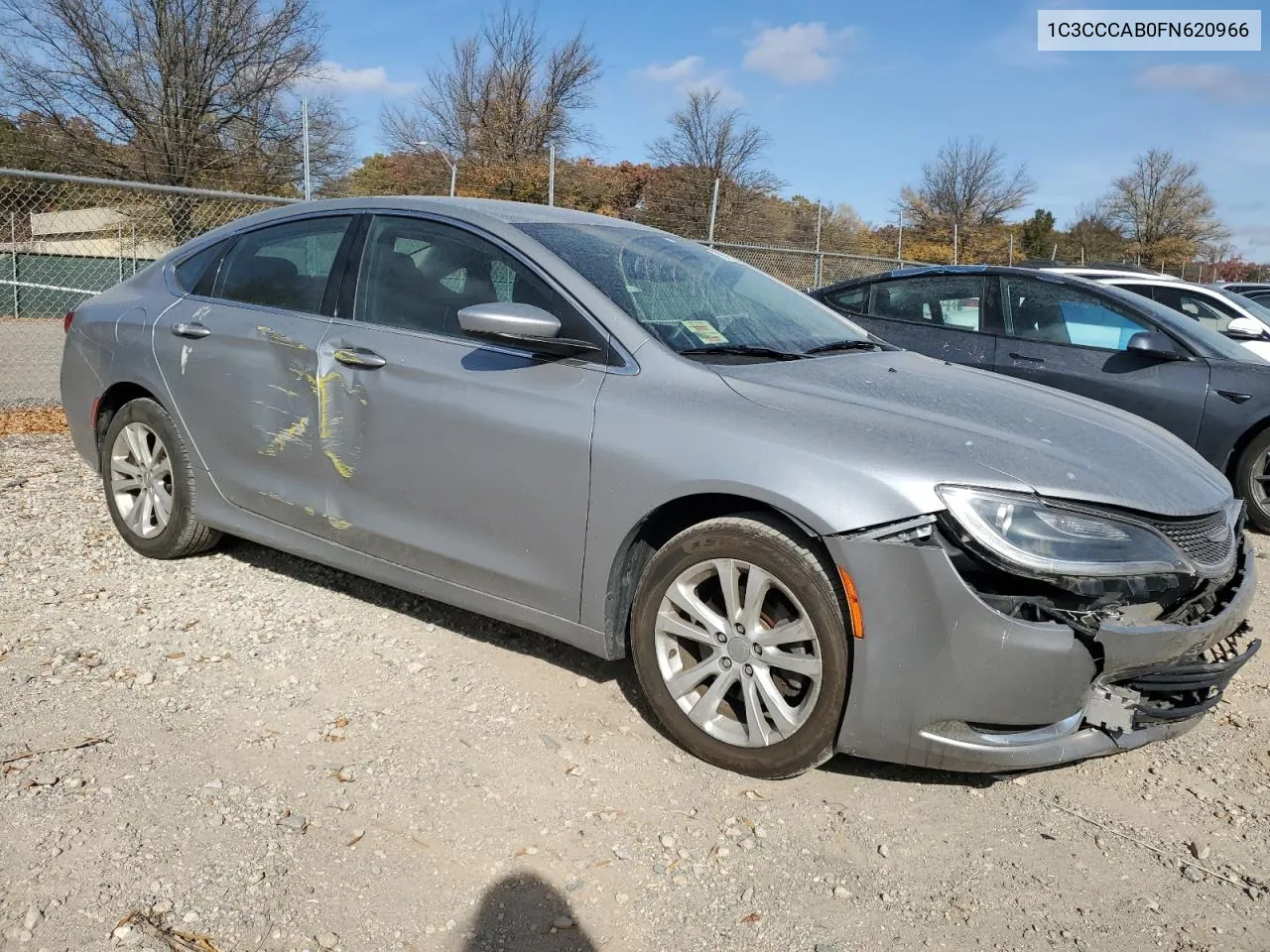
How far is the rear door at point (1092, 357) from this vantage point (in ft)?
21.1

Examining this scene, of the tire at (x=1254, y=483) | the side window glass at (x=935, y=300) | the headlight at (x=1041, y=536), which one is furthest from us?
the side window glass at (x=935, y=300)

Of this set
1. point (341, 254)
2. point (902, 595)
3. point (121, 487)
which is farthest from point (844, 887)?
point (121, 487)

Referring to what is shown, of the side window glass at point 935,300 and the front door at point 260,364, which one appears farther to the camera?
the side window glass at point 935,300

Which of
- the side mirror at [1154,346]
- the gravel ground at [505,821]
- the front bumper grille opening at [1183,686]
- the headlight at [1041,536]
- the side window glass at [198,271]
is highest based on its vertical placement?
the side window glass at [198,271]

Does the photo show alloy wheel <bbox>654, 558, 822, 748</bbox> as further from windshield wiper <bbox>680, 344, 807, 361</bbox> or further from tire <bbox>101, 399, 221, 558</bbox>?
tire <bbox>101, 399, 221, 558</bbox>

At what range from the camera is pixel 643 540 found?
10.5ft

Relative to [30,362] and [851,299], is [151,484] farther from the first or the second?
[30,362]

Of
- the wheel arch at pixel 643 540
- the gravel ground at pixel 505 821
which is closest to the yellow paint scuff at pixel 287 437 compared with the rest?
the gravel ground at pixel 505 821

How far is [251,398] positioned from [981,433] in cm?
272

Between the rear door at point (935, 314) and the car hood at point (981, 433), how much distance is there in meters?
3.54

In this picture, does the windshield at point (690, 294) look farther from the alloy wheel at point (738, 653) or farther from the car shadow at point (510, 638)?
the car shadow at point (510, 638)

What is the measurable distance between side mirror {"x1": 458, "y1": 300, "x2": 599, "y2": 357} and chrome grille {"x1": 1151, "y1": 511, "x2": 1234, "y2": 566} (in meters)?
1.76

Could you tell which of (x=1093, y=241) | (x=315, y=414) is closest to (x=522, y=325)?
(x=315, y=414)

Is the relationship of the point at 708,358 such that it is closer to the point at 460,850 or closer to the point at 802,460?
the point at 802,460
